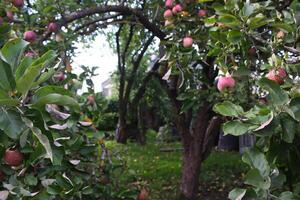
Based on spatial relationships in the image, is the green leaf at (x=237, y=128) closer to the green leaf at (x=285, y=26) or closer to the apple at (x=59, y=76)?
the green leaf at (x=285, y=26)

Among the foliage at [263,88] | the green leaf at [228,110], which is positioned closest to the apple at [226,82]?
the foliage at [263,88]

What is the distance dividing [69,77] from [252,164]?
1.03m

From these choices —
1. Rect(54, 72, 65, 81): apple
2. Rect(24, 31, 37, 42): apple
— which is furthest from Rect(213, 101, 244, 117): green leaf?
Rect(24, 31, 37, 42): apple

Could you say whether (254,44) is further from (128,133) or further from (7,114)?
(128,133)

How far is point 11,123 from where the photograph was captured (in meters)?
0.87

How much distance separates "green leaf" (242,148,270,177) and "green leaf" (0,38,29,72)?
1.92 ft

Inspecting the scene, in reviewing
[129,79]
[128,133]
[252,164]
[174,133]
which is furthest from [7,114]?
[174,133]

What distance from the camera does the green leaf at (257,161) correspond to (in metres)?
0.97

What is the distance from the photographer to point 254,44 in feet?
4.32

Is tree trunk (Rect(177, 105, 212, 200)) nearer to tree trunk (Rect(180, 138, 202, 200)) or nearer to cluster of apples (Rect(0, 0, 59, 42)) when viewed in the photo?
tree trunk (Rect(180, 138, 202, 200))

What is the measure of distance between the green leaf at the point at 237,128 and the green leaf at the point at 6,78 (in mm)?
481

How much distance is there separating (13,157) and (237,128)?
2.05 ft

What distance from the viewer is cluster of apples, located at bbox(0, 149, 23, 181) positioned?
113cm

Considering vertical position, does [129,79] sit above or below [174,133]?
above
